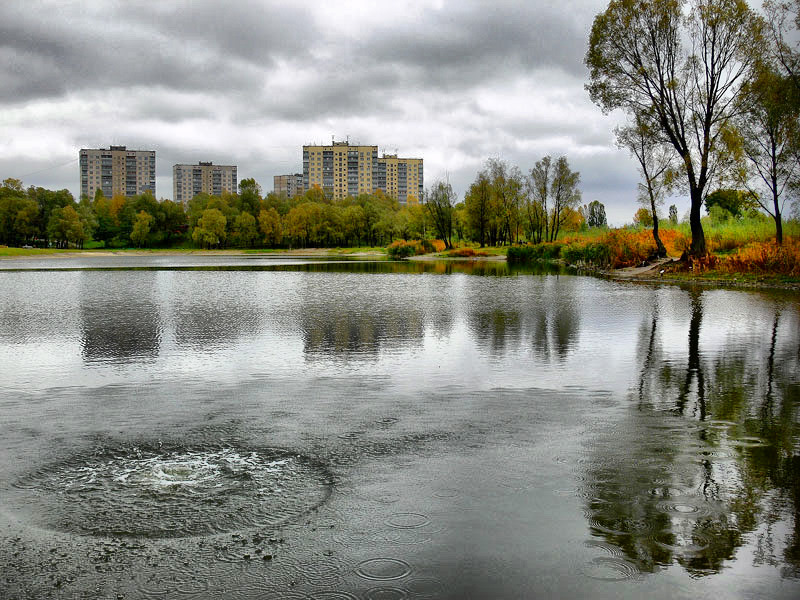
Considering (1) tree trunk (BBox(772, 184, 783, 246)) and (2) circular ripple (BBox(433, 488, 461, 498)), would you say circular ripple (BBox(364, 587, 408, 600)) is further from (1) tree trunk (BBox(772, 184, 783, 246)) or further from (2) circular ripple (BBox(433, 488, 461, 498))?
(1) tree trunk (BBox(772, 184, 783, 246))

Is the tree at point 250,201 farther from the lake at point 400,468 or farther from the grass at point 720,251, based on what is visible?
the lake at point 400,468

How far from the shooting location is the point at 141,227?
14025 centimetres

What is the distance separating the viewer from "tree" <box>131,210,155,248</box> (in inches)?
5502

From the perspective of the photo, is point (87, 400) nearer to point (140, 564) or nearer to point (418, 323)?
point (140, 564)

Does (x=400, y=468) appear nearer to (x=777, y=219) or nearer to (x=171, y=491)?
(x=171, y=491)

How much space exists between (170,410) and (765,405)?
6.64m

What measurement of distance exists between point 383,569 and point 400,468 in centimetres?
170

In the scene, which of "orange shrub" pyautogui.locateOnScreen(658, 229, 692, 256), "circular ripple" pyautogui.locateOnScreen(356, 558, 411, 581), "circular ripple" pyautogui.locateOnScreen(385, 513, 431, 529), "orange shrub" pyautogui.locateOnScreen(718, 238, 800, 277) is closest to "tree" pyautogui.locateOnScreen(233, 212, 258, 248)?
"orange shrub" pyautogui.locateOnScreen(658, 229, 692, 256)

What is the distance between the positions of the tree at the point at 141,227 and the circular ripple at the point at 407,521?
476 ft

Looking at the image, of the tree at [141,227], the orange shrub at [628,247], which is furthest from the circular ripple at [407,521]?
the tree at [141,227]

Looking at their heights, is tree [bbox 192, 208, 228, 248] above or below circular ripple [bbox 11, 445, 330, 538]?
above

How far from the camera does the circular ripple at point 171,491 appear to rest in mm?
4414

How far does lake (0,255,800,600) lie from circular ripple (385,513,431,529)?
0.05 feet

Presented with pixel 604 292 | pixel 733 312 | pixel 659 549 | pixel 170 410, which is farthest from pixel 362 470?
pixel 604 292
